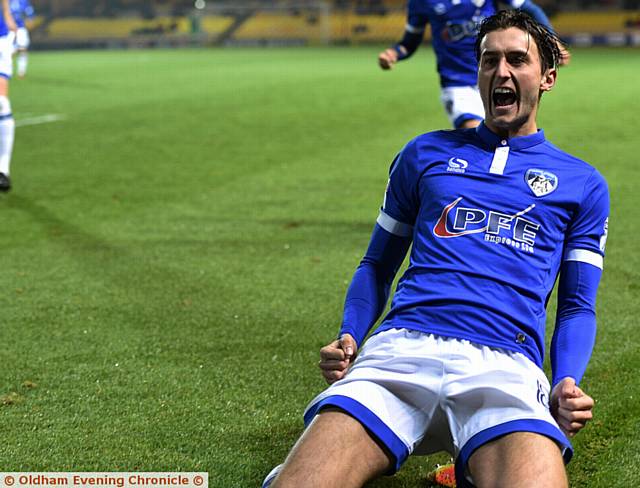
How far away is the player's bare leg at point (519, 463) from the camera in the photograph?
85.4 inches

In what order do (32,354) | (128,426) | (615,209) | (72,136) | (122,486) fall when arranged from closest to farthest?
1. (122,486)
2. (128,426)
3. (32,354)
4. (615,209)
5. (72,136)

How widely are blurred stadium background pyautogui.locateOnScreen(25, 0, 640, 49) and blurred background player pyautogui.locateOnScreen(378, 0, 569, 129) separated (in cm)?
3393

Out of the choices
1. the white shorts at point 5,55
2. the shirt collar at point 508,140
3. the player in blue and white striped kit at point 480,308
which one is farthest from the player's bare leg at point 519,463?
the white shorts at point 5,55

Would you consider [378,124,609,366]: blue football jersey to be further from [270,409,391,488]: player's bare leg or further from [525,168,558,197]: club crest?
[270,409,391,488]: player's bare leg

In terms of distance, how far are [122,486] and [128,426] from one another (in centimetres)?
48

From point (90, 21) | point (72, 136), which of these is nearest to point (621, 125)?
point (72, 136)

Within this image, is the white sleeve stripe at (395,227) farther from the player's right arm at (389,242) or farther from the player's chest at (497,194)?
the player's chest at (497,194)

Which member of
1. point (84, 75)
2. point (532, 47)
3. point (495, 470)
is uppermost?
point (532, 47)

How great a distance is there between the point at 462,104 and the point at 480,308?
4.39 meters

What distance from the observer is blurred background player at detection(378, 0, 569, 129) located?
674 cm

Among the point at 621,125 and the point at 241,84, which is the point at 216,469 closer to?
the point at 621,125

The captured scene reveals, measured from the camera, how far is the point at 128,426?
3.47 m

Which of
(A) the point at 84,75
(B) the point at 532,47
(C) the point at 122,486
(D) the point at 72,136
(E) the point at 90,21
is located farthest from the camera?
(E) the point at 90,21

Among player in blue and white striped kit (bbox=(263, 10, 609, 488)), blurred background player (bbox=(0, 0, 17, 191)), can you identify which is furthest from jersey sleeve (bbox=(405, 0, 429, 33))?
player in blue and white striped kit (bbox=(263, 10, 609, 488))
